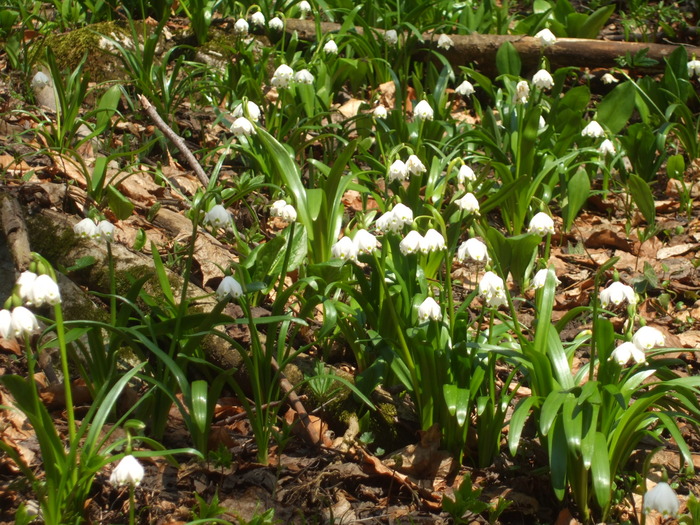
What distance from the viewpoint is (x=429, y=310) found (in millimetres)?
2219

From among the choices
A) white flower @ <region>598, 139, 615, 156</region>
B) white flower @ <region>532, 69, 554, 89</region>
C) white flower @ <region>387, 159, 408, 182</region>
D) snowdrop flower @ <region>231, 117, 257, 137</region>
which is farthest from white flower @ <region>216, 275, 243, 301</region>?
white flower @ <region>598, 139, 615, 156</region>

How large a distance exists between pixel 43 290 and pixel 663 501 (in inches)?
59.2

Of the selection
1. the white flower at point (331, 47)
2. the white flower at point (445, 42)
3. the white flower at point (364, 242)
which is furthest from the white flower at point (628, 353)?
the white flower at point (445, 42)

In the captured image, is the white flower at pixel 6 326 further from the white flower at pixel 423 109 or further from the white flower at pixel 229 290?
the white flower at pixel 423 109

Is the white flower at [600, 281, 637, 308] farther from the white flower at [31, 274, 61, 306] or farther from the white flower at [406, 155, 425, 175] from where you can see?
the white flower at [31, 274, 61, 306]

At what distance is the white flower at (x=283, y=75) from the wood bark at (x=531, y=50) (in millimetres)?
1594

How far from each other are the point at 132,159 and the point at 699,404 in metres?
2.84

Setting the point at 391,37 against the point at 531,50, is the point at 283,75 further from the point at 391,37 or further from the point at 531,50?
the point at 531,50

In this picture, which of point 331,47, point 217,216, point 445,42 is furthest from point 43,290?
point 445,42

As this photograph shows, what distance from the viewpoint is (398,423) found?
2.47 meters

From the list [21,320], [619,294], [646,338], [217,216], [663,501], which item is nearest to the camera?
[21,320]

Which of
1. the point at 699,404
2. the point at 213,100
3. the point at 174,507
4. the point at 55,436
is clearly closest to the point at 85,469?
the point at 55,436

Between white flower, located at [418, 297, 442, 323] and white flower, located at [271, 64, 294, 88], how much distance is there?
191cm

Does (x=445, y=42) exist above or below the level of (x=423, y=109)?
above
